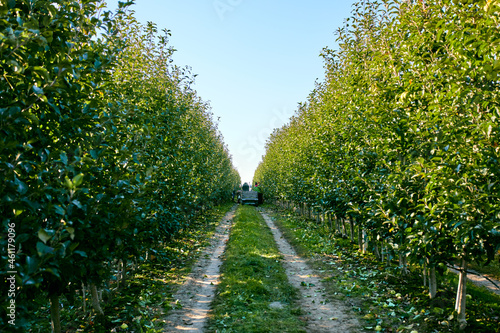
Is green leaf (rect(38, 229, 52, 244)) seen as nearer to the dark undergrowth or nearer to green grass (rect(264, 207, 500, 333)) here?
the dark undergrowth

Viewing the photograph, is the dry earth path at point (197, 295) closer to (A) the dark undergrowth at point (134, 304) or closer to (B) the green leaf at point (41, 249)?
(A) the dark undergrowth at point (134, 304)

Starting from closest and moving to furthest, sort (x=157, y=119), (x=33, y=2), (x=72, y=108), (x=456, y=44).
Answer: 1. (x=33, y=2)
2. (x=72, y=108)
3. (x=456, y=44)
4. (x=157, y=119)

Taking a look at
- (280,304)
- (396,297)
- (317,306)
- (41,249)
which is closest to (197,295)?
(280,304)

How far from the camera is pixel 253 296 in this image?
8555 millimetres

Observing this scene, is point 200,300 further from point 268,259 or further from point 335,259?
point 335,259

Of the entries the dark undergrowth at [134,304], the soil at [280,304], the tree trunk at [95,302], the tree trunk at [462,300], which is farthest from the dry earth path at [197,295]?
the tree trunk at [462,300]

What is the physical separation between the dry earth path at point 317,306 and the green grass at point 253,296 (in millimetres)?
289

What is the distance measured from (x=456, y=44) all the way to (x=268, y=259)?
9911 mm

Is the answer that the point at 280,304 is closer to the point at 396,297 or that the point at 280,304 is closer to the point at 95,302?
the point at 396,297

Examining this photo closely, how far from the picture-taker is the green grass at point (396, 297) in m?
6.44

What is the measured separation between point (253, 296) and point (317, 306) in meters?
1.75

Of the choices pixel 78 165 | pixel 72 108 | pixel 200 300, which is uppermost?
pixel 72 108

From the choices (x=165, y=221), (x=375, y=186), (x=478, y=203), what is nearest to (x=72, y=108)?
(x=478, y=203)

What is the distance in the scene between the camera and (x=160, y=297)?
8656 millimetres
